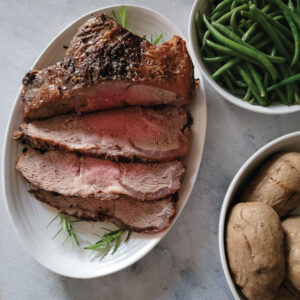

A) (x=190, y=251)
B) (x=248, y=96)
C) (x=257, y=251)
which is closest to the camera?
(x=257, y=251)

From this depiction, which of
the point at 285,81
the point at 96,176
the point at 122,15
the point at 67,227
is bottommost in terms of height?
the point at 67,227

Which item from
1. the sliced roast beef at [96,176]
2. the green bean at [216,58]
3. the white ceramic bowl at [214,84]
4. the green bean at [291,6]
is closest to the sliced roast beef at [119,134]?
the sliced roast beef at [96,176]

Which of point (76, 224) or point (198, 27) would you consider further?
point (76, 224)

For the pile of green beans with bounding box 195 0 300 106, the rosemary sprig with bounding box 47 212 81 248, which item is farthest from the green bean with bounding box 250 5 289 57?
the rosemary sprig with bounding box 47 212 81 248

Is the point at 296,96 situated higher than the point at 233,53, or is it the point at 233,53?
the point at 233,53

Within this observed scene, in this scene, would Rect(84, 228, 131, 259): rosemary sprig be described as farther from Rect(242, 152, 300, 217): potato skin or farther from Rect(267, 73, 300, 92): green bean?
Rect(267, 73, 300, 92): green bean

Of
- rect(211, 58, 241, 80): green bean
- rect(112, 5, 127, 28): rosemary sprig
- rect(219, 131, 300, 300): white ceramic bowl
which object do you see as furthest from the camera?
rect(112, 5, 127, 28): rosemary sprig

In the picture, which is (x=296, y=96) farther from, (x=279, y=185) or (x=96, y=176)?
(x=96, y=176)

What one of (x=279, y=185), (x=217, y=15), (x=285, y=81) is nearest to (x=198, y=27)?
(x=217, y=15)
